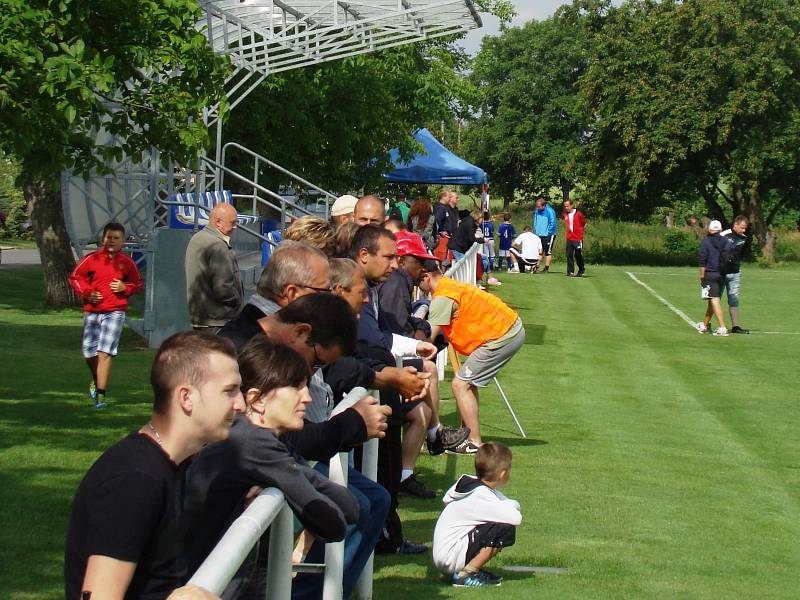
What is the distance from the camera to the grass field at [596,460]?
24.8 feet

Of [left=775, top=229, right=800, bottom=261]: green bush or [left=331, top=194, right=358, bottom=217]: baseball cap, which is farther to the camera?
[left=775, top=229, right=800, bottom=261]: green bush

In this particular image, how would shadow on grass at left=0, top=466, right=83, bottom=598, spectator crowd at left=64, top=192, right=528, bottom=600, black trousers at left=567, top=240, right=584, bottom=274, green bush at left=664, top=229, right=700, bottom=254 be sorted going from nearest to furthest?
spectator crowd at left=64, top=192, right=528, bottom=600
shadow on grass at left=0, top=466, right=83, bottom=598
black trousers at left=567, top=240, right=584, bottom=274
green bush at left=664, top=229, right=700, bottom=254

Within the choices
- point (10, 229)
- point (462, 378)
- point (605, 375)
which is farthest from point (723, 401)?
point (10, 229)

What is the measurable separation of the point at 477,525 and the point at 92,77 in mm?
4839

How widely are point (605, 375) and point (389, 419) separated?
11.4 metres

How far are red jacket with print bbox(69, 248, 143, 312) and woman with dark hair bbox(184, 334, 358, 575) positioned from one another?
8488 mm

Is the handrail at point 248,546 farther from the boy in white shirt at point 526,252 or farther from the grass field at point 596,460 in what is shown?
the boy in white shirt at point 526,252

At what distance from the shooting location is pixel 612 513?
370 inches

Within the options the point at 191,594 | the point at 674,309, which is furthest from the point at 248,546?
the point at 674,309

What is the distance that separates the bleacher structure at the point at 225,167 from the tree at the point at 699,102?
31065 millimetres

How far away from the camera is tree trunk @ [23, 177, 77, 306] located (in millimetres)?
24547

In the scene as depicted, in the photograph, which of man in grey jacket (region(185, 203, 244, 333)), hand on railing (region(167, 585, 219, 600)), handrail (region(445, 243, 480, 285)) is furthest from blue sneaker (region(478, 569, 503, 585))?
handrail (region(445, 243, 480, 285))

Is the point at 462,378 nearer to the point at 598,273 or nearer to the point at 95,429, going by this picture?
the point at 95,429

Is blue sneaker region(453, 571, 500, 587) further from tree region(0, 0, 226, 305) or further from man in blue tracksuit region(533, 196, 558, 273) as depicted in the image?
man in blue tracksuit region(533, 196, 558, 273)
